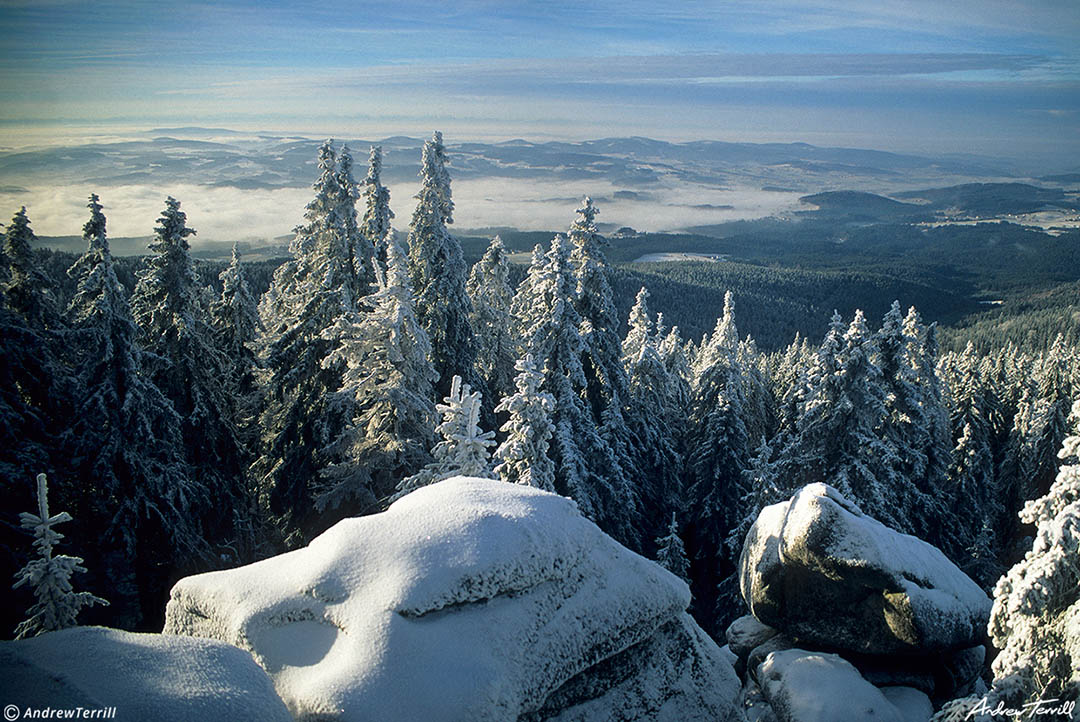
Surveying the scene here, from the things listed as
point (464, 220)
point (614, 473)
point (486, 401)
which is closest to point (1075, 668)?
point (614, 473)

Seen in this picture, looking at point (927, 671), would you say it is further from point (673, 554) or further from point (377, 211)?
point (377, 211)

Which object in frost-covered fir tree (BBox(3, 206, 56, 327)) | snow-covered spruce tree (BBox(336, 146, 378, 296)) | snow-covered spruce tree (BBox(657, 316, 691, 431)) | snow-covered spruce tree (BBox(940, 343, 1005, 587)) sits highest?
snow-covered spruce tree (BBox(336, 146, 378, 296))

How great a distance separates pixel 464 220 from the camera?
17312 centimetres

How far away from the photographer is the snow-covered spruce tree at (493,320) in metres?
28.8

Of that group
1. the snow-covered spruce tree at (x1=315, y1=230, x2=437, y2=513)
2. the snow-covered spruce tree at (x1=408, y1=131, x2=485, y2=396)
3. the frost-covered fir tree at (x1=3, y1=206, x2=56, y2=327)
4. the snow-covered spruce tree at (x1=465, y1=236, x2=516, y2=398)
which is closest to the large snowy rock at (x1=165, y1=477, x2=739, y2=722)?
the snow-covered spruce tree at (x1=315, y1=230, x2=437, y2=513)

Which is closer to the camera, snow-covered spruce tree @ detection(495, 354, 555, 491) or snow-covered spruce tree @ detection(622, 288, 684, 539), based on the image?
snow-covered spruce tree @ detection(495, 354, 555, 491)

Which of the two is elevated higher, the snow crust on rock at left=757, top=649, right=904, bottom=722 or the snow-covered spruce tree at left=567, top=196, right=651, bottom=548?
the snow-covered spruce tree at left=567, top=196, right=651, bottom=548

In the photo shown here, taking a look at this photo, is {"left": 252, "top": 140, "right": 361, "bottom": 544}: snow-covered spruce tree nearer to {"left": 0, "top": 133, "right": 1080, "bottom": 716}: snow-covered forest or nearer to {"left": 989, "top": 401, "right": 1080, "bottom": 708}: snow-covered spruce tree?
{"left": 0, "top": 133, "right": 1080, "bottom": 716}: snow-covered forest

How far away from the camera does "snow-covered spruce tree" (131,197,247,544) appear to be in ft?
59.6

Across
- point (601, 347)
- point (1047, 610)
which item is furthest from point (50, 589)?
point (601, 347)

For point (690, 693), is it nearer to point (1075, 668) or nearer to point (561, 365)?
point (1075, 668)

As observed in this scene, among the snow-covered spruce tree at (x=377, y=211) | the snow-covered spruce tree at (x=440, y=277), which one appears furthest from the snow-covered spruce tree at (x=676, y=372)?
the snow-covered spruce tree at (x=377, y=211)

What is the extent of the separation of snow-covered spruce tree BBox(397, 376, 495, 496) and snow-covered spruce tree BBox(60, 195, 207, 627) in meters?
7.33

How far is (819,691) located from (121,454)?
56.5 ft
